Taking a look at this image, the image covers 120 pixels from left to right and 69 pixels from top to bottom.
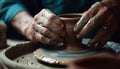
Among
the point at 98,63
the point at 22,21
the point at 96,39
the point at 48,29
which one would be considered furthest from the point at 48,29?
Result: the point at 98,63

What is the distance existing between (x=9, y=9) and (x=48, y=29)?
0.82 meters

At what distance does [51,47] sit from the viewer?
4.25 feet

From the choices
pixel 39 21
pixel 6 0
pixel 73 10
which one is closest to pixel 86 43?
pixel 39 21

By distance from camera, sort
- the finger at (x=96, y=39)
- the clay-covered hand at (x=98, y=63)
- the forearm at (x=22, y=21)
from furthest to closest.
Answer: the forearm at (x=22, y=21) → the finger at (x=96, y=39) → the clay-covered hand at (x=98, y=63)

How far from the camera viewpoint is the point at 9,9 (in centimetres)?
199

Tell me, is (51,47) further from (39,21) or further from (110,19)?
(110,19)

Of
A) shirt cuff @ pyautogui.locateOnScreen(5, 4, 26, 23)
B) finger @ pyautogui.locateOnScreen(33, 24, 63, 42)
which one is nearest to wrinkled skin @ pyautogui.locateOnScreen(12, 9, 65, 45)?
finger @ pyautogui.locateOnScreen(33, 24, 63, 42)

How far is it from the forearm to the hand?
365 mm

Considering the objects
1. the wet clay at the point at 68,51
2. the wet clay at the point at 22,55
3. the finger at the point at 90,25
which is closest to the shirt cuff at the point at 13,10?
the wet clay at the point at 22,55

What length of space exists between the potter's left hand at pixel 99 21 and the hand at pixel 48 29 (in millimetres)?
76

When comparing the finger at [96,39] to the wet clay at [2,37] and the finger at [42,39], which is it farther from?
the wet clay at [2,37]

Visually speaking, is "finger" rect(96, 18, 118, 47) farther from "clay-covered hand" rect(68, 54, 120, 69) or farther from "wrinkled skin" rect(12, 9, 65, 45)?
"clay-covered hand" rect(68, 54, 120, 69)

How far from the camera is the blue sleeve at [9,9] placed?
1957mm

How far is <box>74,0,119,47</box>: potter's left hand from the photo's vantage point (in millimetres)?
1168
